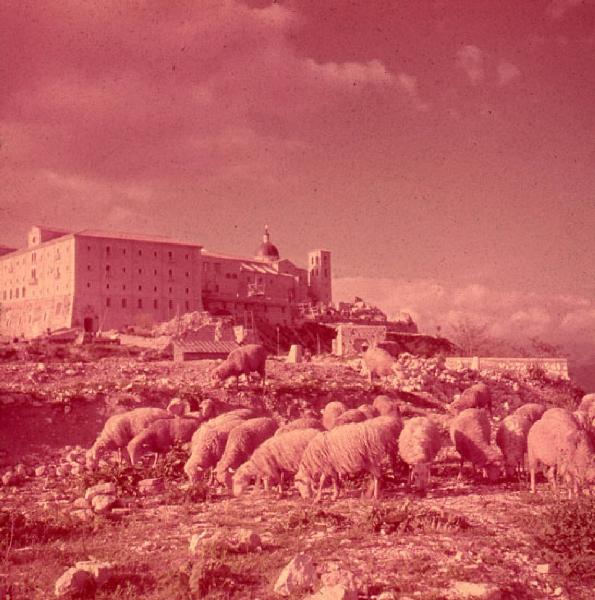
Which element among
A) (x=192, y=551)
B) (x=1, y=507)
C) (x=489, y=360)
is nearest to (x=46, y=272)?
(x=489, y=360)

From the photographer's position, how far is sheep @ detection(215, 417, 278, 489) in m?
13.0

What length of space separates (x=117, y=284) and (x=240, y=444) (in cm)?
5753

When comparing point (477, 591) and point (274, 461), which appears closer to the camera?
point (477, 591)

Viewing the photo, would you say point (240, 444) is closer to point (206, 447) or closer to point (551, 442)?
point (206, 447)

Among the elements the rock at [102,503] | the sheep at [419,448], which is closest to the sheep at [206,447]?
the rock at [102,503]

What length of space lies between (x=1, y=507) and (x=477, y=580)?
30.0 ft

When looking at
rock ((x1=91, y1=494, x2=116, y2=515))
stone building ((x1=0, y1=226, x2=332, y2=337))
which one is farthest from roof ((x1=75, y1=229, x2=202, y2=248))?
rock ((x1=91, y1=494, x2=116, y2=515))

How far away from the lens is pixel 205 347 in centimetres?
3200

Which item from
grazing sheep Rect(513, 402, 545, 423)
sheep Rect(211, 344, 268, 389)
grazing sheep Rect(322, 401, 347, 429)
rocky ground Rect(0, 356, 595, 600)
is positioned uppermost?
sheep Rect(211, 344, 268, 389)

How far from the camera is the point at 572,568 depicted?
25.6 feet

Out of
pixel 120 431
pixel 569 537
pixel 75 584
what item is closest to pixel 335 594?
pixel 75 584

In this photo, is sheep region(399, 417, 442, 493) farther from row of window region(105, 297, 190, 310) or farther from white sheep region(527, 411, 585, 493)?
row of window region(105, 297, 190, 310)

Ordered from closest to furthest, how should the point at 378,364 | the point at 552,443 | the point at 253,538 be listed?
the point at 253,538, the point at 552,443, the point at 378,364

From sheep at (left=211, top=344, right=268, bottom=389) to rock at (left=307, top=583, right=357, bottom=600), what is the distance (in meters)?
17.2
